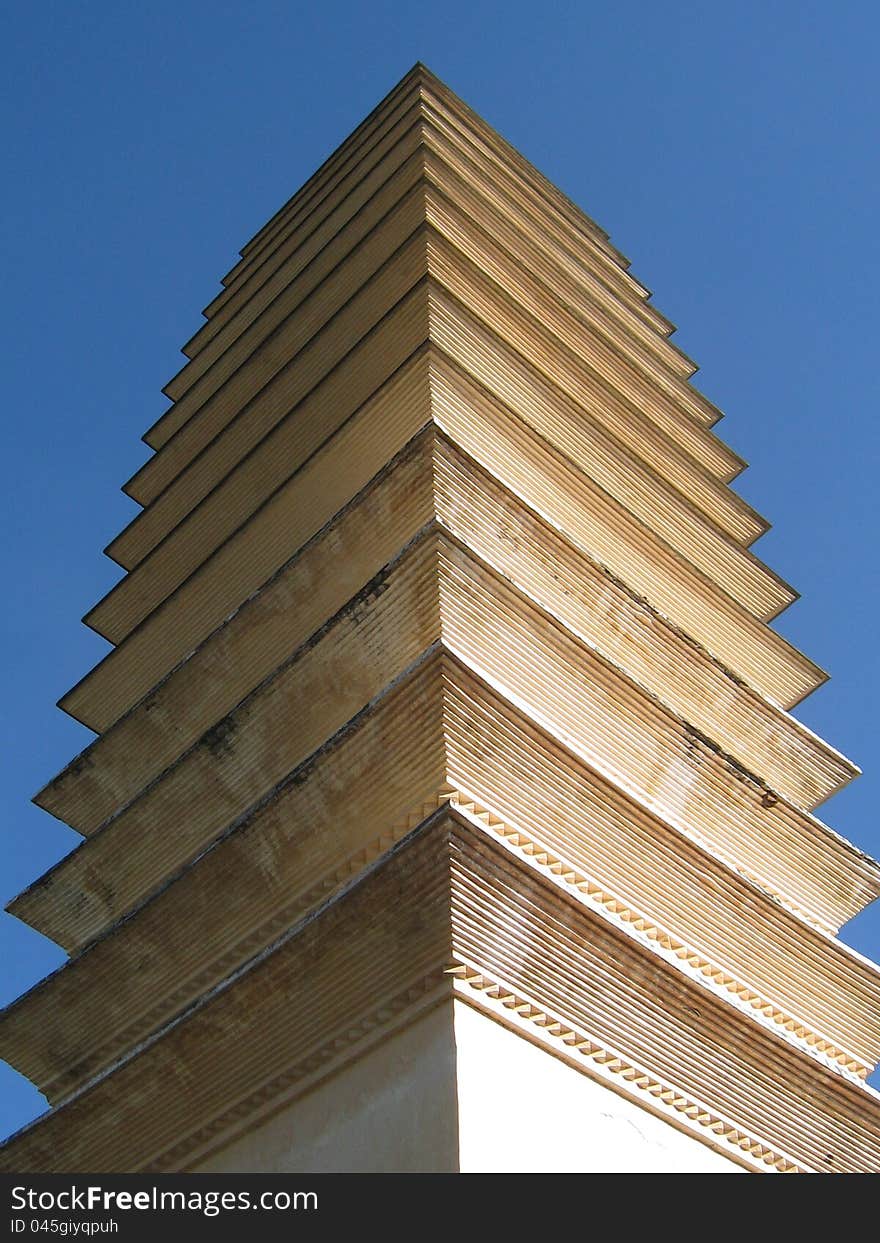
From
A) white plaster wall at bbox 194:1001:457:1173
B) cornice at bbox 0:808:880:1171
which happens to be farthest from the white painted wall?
cornice at bbox 0:808:880:1171

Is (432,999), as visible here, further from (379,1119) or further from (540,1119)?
(540,1119)

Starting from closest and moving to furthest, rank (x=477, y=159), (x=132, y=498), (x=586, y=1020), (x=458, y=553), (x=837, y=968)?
(x=586, y=1020)
(x=458, y=553)
(x=837, y=968)
(x=132, y=498)
(x=477, y=159)

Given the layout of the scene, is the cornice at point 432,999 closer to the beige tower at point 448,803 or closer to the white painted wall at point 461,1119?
the beige tower at point 448,803

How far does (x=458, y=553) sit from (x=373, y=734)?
112cm

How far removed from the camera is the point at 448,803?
6.44m

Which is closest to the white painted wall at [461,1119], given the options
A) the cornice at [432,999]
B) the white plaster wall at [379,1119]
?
the white plaster wall at [379,1119]

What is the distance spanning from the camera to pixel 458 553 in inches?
306

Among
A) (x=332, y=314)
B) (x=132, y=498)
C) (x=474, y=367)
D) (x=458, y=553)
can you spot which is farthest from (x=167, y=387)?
(x=458, y=553)

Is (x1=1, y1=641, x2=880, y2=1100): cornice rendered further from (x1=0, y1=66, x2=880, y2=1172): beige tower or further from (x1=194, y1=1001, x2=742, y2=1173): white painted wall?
(x1=194, y1=1001, x2=742, y2=1173): white painted wall

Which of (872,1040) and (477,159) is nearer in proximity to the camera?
(872,1040)

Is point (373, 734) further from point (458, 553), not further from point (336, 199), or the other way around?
point (336, 199)

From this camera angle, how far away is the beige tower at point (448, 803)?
21.5ft

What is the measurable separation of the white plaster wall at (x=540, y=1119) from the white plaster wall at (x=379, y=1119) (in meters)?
0.10

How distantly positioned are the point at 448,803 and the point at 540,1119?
135cm
